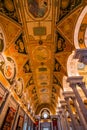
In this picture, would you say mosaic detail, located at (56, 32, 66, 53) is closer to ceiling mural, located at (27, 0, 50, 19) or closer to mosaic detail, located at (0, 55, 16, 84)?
ceiling mural, located at (27, 0, 50, 19)

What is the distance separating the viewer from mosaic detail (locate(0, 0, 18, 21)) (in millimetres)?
6928

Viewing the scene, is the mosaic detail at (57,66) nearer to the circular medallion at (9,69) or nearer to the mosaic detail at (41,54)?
the mosaic detail at (41,54)

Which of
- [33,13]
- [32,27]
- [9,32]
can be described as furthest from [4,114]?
[33,13]

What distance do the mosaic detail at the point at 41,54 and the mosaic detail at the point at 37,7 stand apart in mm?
3152

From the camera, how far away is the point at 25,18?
7.93 m

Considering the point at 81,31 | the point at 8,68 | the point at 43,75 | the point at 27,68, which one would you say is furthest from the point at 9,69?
the point at 81,31

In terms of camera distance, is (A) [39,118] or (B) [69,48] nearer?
(B) [69,48]

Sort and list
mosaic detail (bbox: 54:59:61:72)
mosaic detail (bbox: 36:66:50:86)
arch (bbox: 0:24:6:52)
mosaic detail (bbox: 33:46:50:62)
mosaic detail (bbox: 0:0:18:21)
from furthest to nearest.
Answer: mosaic detail (bbox: 36:66:50:86) < mosaic detail (bbox: 54:59:61:72) < mosaic detail (bbox: 33:46:50:62) < arch (bbox: 0:24:6:52) < mosaic detail (bbox: 0:0:18:21)

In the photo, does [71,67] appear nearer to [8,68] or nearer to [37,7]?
[8,68]

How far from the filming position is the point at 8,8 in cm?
727

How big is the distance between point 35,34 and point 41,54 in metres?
2.52

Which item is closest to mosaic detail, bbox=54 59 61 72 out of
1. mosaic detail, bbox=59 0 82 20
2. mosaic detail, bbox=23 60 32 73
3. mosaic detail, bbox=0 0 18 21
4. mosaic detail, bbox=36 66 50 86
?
mosaic detail, bbox=36 66 50 86

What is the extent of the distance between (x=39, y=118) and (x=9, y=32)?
24951 mm

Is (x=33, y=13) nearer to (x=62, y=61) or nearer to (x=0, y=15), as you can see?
(x=0, y=15)
